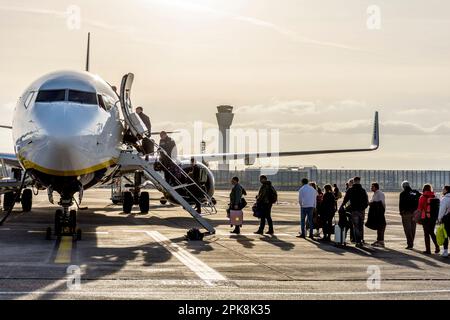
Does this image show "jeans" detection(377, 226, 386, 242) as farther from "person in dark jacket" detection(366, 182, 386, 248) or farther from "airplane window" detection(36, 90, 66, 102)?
"airplane window" detection(36, 90, 66, 102)

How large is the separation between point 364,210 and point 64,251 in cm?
768

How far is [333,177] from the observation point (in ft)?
461

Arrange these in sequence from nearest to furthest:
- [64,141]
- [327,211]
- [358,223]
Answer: [64,141] < [358,223] < [327,211]

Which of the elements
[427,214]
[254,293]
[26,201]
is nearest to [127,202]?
[26,201]

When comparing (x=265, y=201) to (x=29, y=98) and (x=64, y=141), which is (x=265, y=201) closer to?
(x=64, y=141)

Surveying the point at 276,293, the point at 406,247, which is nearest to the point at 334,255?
the point at 406,247

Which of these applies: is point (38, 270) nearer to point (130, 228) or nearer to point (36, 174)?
point (36, 174)

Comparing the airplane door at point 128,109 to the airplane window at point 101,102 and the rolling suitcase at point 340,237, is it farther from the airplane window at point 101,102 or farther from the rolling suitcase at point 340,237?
the rolling suitcase at point 340,237

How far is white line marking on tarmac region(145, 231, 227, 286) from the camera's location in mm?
11875

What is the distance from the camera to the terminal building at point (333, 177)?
404ft

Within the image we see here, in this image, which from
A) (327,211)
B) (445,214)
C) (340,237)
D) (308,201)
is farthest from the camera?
(308,201)

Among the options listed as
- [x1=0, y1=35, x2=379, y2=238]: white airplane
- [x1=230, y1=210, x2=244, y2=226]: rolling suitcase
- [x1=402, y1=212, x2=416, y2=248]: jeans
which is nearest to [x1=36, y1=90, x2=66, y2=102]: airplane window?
[x1=0, y1=35, x2=379, y2=238]: white airplane

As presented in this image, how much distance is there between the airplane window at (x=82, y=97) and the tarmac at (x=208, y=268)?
358cm

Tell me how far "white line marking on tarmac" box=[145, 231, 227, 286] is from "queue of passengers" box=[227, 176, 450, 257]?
3784 millimetres
